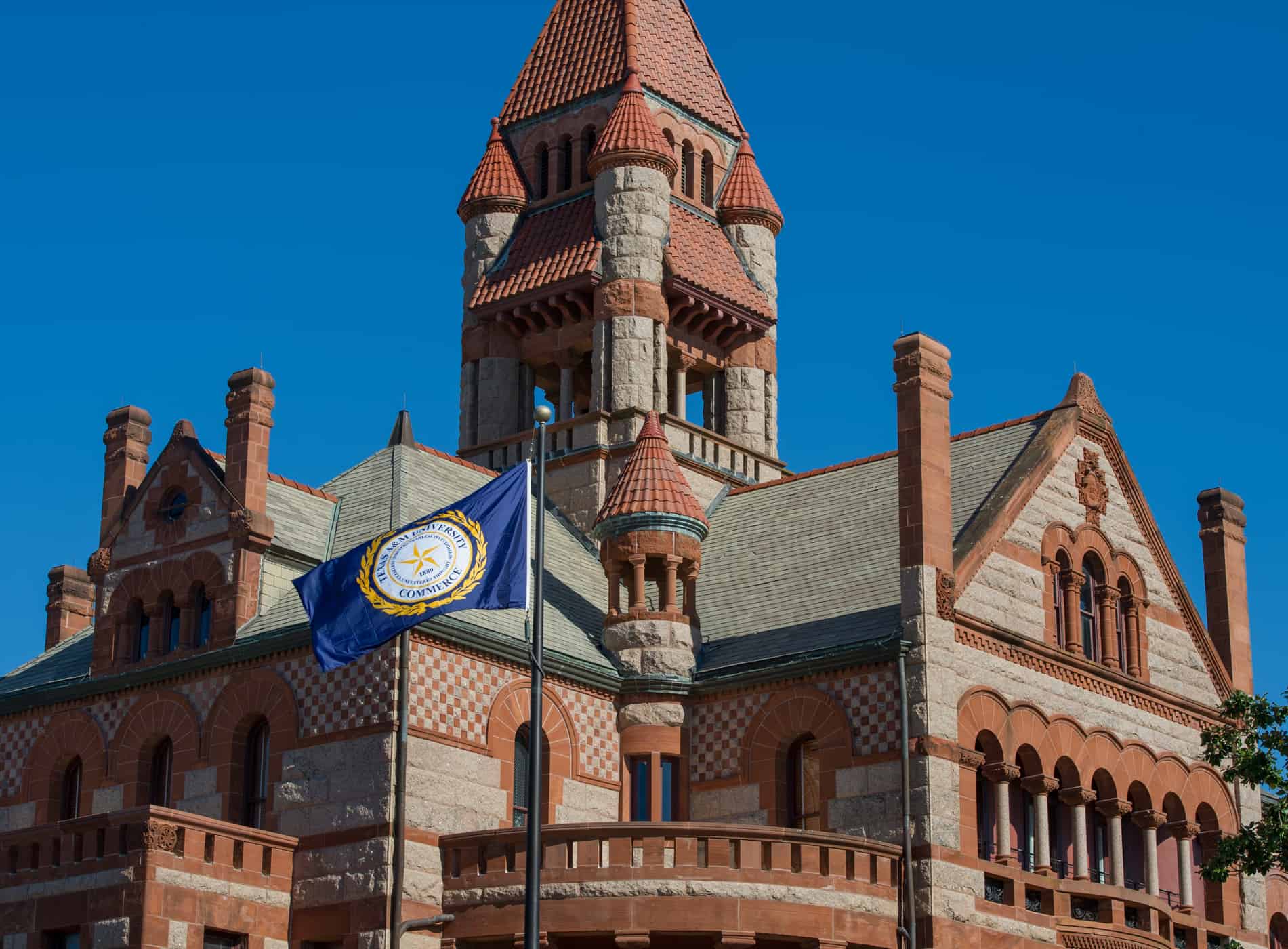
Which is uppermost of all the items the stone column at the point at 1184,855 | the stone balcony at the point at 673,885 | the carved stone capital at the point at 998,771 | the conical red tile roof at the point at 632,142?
the conical red tile roof at the point at 632,142

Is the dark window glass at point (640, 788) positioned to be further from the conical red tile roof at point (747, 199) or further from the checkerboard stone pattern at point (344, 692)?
the conical red tile roof at point (747, 199)

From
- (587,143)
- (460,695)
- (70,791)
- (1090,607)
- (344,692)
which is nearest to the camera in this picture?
(344,692)

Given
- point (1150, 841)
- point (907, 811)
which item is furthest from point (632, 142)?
point (1150, 841)

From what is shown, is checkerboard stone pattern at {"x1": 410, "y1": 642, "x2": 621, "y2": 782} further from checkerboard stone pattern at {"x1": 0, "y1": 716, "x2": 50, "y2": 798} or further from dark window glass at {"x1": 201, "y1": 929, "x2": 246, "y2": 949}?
checkerboard stone pattern at {"x1": 0, "y1": 716, "x2": 50, "y2": 798}

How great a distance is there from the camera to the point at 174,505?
145 feet

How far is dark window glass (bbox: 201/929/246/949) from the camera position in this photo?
38406mm

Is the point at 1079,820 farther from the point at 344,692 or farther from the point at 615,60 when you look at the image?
the point at 615,60

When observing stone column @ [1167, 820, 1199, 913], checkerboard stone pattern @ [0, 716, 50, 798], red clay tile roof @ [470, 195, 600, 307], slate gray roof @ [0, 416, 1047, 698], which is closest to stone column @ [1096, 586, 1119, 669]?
slate gray roof @ [0, 416, 1047, 698]

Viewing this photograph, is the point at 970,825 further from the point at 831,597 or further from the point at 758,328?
the point at 758,328

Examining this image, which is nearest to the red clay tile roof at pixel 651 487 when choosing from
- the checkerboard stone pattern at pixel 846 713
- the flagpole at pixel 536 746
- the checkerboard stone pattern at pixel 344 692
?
the checkerboard stone pattern at pixel 846 713

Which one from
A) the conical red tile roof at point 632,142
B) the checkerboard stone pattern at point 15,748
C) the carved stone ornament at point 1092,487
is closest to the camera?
the checkerboard stone pattern at point 15,748

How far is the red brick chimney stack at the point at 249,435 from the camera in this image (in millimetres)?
43078

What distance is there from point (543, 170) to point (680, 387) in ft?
21.9

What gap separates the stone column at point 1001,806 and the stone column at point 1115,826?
2.99 metres
